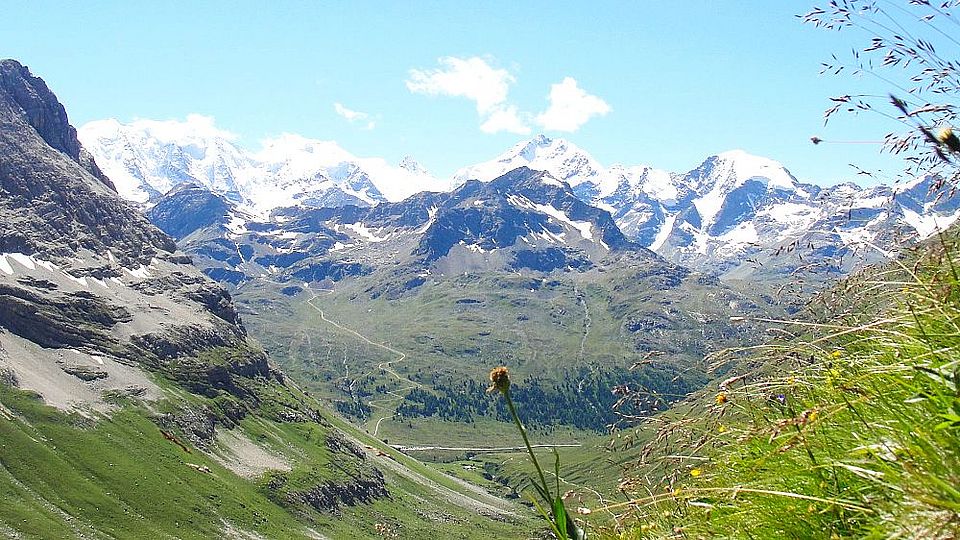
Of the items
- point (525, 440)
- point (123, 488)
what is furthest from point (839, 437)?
point (123, 488)

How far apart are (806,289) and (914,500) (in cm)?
468

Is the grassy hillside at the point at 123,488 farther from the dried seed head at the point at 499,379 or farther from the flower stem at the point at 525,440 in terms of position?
the dried seed head at the point at 499,379

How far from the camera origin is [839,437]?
2.90m

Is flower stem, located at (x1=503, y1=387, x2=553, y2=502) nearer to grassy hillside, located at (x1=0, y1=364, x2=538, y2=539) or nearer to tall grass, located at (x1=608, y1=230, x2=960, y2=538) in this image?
tall grass, located at (x1=608, y1=230, x2=960, y2=538)

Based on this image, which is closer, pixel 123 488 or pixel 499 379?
pixel 499 379

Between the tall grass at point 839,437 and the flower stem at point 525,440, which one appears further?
the flower stem at point 525,440

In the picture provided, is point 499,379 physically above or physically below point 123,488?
above

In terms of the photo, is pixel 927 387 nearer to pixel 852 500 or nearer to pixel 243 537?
pixel 852 500

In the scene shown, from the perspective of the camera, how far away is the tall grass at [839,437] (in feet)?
7.43

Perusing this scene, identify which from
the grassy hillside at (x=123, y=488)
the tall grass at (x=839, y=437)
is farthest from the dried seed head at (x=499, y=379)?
the grassy hillside at (x=123, y=488)

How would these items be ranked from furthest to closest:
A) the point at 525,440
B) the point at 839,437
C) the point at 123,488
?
the point at 123,488 → the point at 839,437 → the point at 525,440

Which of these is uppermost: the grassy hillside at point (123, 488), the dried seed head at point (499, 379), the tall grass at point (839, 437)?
the dried seed head at point (499, 379)

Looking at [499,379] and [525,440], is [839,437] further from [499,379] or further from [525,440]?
[499,379]

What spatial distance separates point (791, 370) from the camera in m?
4.04
